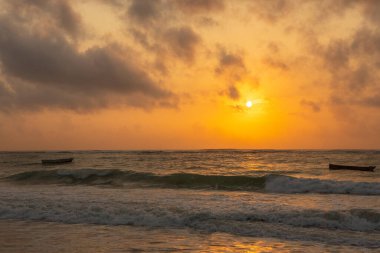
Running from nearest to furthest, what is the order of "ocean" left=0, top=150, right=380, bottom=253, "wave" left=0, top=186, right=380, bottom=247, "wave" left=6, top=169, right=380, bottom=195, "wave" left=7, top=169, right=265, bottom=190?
"ocean" left=0, top=150, right=380, bottom=253
"wave" left=0, top=186, right=380, bottom=247
"wave" left=6, top=169, right=380, bottom=195
"wave" left=7, top=169, right=265, bottom=190

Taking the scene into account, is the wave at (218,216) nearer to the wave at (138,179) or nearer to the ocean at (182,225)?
the ocean at (182,225)

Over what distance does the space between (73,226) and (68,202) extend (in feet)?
16.1

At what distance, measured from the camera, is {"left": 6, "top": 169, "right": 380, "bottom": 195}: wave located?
27.6 m

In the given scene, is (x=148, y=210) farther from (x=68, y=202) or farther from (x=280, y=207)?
(x=280, y=207)

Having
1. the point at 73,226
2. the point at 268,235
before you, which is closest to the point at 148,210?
the point at 73,226

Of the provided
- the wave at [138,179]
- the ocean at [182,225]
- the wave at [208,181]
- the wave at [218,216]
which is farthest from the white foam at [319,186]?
the wave at [218,216]

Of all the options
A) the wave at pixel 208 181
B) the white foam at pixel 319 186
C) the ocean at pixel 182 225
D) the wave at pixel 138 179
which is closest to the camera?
the ocean at pixel 182 225

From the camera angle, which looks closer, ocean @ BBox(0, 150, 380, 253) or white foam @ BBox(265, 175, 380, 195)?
ocean @ BBox(0, 150, 380, 253)

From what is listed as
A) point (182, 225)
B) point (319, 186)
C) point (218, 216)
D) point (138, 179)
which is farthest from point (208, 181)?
point (182, 225)

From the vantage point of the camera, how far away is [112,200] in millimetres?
20812

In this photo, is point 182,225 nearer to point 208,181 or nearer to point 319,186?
point 319,186

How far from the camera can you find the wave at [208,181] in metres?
27.6

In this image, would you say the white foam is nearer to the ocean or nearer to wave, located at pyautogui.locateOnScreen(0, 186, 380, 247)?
the ocean

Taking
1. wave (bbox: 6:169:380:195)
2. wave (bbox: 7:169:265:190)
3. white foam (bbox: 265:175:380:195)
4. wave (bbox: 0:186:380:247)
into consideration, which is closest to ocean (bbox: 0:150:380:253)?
wave (bbox: 0:186:380:247)
